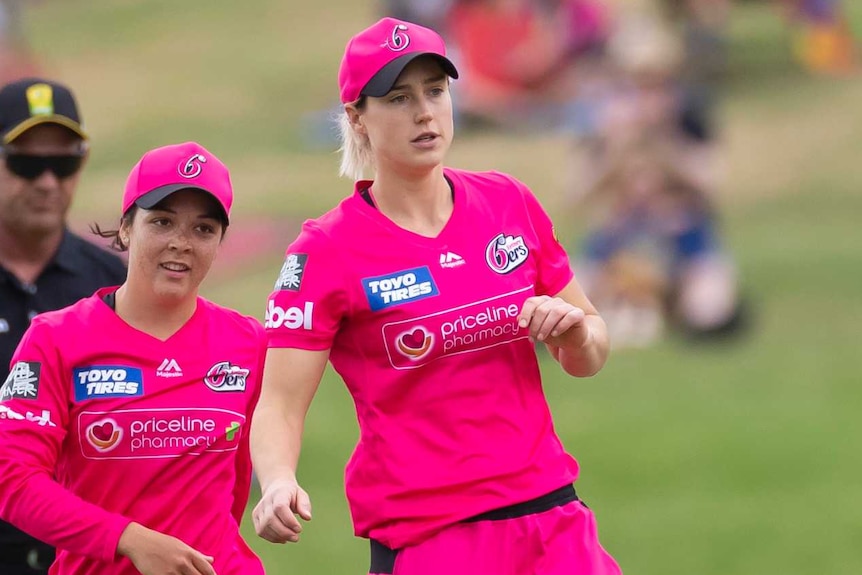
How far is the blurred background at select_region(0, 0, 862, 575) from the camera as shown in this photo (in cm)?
1272

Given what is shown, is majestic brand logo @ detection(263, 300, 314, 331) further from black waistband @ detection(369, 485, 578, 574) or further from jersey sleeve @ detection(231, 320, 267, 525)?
black waistband @ detection(369, 485, 578, 574)

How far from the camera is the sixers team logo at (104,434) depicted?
4.37 m

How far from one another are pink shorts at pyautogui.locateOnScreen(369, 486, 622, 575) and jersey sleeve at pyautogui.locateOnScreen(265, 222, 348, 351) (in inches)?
22.8

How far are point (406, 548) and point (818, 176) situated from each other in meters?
18.5

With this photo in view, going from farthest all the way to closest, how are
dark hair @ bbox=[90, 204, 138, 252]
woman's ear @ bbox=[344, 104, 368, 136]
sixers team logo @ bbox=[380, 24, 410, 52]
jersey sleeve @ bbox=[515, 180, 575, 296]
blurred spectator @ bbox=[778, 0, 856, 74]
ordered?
1. blurred spectator @ bbox=[778, 0, 856, 74]
2. jersey sleeve @ bbox=[515, 180, 575, 296]
3. woman's ear @ bbox=[344, 104, 368, 136]
4. sixers team logo @ bbox=[380, 24, 410, 52]
5. dark hair @ bbox=[90, 204, 138, 252]

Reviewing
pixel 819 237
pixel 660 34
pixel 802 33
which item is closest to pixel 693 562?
pixel 819 237

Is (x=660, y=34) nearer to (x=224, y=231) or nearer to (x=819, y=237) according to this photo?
(x=819, y=237)

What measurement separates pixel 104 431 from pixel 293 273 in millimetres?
621

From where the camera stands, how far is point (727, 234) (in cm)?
2058

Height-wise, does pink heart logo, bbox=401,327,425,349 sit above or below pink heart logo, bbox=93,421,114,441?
above

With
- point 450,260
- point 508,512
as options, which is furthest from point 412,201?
point 508,512

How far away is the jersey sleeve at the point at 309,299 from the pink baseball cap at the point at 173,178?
0.77ft

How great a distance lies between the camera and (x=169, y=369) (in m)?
4.44

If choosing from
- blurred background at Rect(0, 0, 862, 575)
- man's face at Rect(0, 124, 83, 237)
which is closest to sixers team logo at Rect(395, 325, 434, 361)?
man's face at Rect(0, 124, 83, 237)
